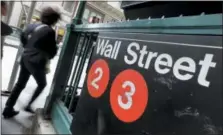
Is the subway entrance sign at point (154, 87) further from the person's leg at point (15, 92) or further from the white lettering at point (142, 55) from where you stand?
the person's leg at point (15, 92)

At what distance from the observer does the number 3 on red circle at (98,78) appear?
4.72ft

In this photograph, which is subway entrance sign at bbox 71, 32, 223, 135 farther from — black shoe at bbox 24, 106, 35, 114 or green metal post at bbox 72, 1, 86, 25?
black shoe at bbox 24, 106, 35, 114

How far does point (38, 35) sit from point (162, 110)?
6.58 feet

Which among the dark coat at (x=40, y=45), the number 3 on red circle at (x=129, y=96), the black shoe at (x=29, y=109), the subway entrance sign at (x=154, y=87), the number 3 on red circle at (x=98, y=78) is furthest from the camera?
the black shoe at (x=29, y=109)

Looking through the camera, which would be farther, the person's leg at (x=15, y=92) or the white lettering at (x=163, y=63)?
the person's leg at (x=15, y=92)

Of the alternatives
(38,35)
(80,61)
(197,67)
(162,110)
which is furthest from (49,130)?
(197,67)

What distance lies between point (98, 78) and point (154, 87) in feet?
1.63

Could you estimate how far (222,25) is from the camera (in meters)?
0.86

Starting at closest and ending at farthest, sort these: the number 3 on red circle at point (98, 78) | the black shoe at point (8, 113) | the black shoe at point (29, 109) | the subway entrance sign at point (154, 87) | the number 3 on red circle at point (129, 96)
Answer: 1. the subway entrance sign at point (154, 87)
2. the number 3 on red circle at point (129, 96)
3. the number 3 on red circle at point (98, 78)
4. the black shoe at point (8, 113)
5. the black shoe at point (29, 109)

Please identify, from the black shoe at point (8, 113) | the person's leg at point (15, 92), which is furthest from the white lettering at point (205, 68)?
the black shoe at point (8, 113)

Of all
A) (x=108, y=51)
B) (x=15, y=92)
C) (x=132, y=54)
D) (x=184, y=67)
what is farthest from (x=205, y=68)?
(x=15, y=92)

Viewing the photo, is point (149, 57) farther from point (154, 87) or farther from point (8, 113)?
point (8, 113)

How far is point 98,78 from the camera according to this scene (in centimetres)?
151

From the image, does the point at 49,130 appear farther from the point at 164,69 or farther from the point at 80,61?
the point at 164,69
